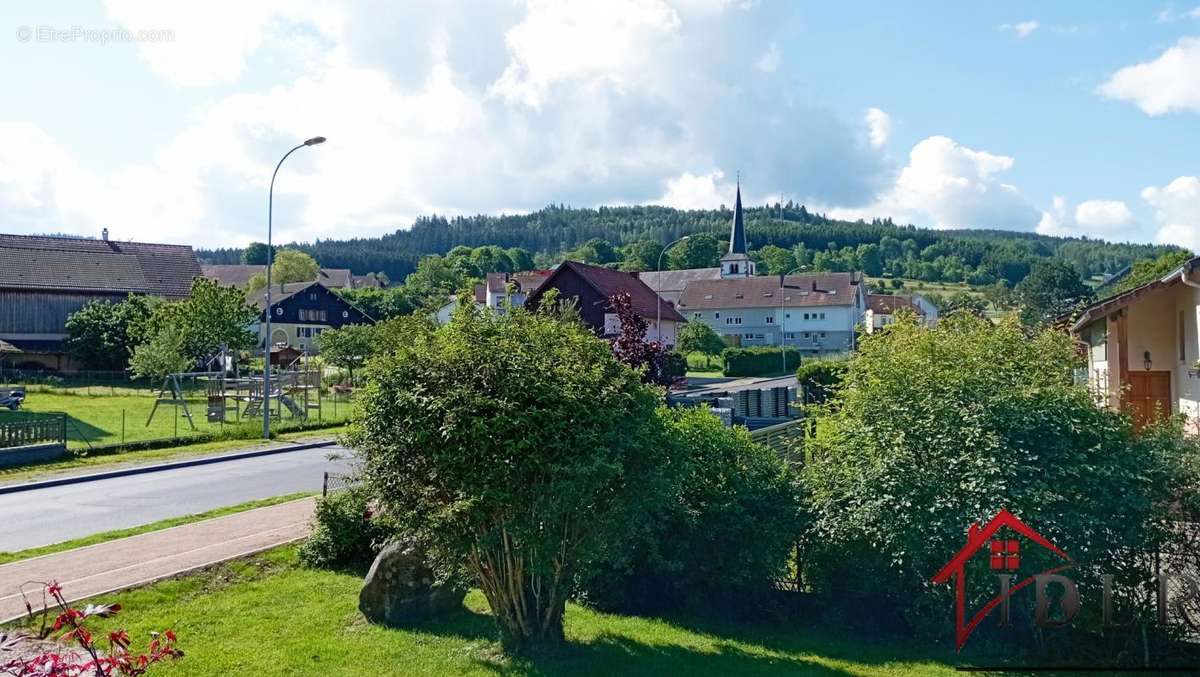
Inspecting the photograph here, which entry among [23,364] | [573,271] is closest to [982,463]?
[573,271]

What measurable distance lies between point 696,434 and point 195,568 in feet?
20.9

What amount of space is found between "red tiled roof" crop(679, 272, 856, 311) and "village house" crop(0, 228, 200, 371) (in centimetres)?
5346

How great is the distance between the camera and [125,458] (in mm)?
22797

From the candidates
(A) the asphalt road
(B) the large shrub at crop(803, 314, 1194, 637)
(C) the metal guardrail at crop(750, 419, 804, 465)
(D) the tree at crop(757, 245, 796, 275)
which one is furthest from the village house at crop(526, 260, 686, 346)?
(D) the tree at crop(757, 245, 796, 275)

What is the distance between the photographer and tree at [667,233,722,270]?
510ft

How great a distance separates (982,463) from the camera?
840 centimetres

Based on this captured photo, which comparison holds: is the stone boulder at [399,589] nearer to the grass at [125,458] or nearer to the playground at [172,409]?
the grass at [125,458]

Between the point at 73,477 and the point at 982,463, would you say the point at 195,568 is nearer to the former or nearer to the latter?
the point at 982,463

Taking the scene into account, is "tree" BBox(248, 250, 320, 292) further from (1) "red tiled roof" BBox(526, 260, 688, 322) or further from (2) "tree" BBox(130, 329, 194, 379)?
(2) "tree" BBox(130, 329, 194, 379)

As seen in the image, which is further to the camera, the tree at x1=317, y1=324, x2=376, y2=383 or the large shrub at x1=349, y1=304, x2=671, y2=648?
the tree at x1=317, y1=324, x2=376, y2=383

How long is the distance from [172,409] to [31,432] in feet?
42.9

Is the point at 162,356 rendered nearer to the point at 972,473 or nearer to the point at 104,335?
the point at 104,335

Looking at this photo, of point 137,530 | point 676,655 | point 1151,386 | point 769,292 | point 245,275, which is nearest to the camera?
point 676,655

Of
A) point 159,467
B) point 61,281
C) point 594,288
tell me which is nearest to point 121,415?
point 159,467
